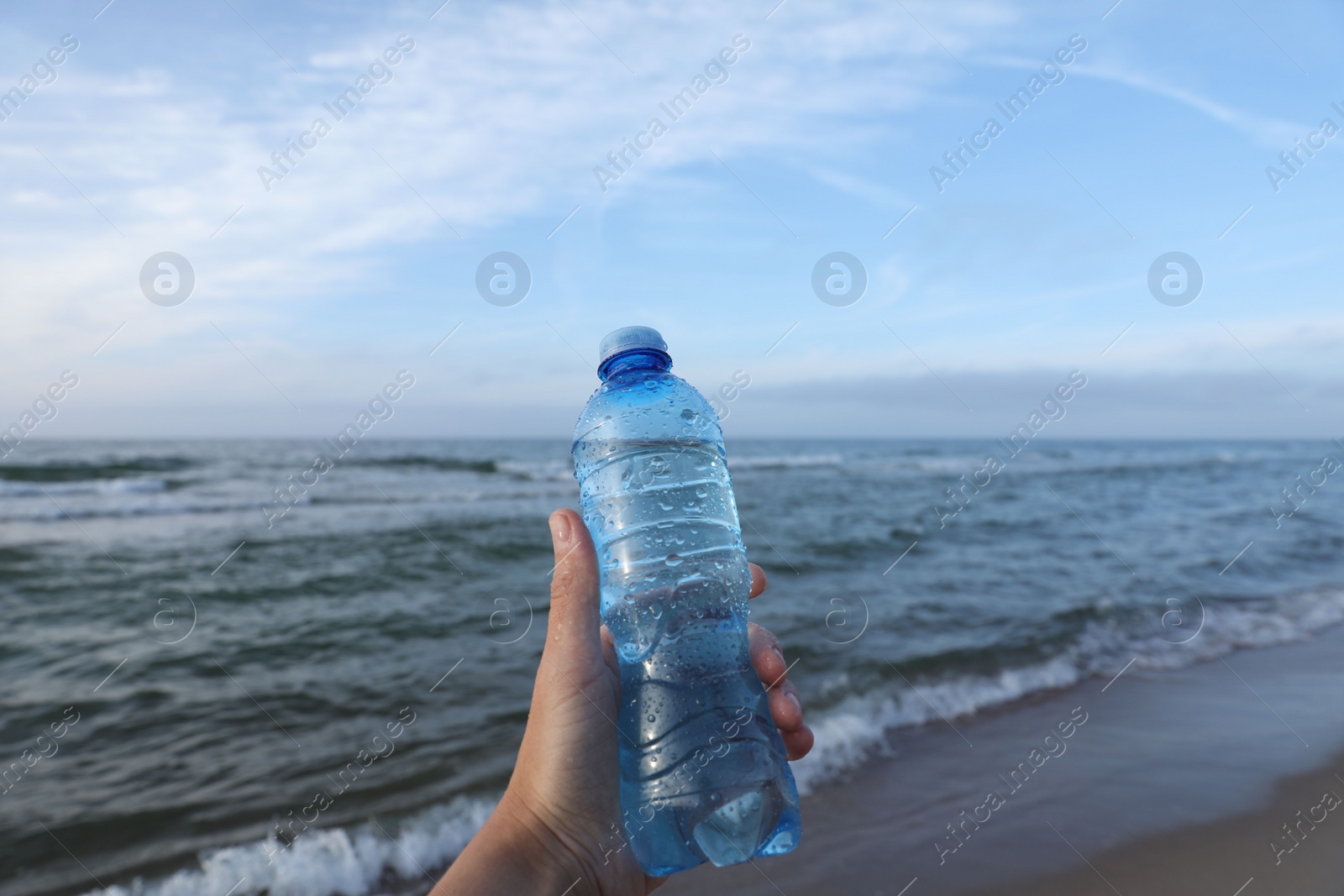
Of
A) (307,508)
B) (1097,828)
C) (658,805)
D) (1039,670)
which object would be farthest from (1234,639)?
(307,508)

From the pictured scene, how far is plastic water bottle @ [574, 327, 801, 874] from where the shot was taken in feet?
6.15

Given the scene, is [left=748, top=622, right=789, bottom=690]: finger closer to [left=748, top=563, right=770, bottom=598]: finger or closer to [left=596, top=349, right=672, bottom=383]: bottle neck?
[left=748, top=563, right=770, bottom=598]: finger

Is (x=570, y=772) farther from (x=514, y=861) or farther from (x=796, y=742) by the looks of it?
(x=796, y=742)

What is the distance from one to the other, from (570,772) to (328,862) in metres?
2.32

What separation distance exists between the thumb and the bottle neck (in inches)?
18.4

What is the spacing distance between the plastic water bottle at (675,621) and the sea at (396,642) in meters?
2.13

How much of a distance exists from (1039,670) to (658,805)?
4.99m

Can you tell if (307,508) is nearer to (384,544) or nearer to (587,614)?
(384,544)

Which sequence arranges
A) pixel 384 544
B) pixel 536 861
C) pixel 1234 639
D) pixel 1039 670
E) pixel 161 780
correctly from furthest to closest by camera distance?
pixel 384 544
pixel 1234 639
pixel 1039 670
pixel 161 780
pixel 536 861

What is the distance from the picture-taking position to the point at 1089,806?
382 cm

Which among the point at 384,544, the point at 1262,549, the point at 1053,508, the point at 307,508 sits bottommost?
the point at 1262,549

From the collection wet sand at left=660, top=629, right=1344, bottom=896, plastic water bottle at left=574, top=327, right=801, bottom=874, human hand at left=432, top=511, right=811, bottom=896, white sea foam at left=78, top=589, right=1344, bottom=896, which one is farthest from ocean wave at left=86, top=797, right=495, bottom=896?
plastic water bottle at left=574, top=327, right=801, bottom=874

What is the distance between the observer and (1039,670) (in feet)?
19.0

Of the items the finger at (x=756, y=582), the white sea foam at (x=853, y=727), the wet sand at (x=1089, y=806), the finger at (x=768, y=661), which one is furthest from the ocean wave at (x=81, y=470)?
the finger at (x=768, y=661)
